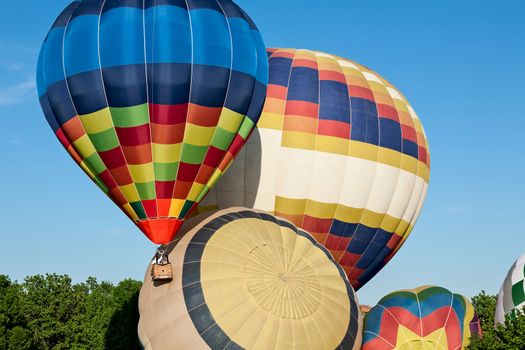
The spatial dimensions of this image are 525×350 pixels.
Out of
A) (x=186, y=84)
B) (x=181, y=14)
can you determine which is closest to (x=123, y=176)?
(x=186, y=84)

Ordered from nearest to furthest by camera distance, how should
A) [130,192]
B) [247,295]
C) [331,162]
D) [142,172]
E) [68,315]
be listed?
[247,295] → [142,172] → [130,192] → [331,162] → [68,315]

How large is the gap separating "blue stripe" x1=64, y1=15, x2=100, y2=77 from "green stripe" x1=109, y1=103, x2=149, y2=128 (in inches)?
35.2

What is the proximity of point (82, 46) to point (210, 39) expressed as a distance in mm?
2360

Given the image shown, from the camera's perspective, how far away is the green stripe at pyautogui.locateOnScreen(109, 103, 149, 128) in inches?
552

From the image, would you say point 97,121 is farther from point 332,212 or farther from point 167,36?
point 332,212

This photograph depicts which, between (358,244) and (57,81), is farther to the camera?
(358,244)

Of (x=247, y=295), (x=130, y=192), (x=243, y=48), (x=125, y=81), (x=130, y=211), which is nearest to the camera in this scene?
(x=247, y=295)

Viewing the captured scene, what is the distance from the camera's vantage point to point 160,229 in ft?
47.4

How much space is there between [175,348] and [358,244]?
21.8ft

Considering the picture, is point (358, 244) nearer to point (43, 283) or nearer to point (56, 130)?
point (56, 130)

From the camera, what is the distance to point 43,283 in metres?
41.6

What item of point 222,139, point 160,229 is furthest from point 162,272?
point 222,139

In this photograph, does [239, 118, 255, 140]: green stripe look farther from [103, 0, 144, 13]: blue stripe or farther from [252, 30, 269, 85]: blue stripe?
[103, 0, 144, 13]: blue stripe

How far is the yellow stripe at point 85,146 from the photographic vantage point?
14.4 m
